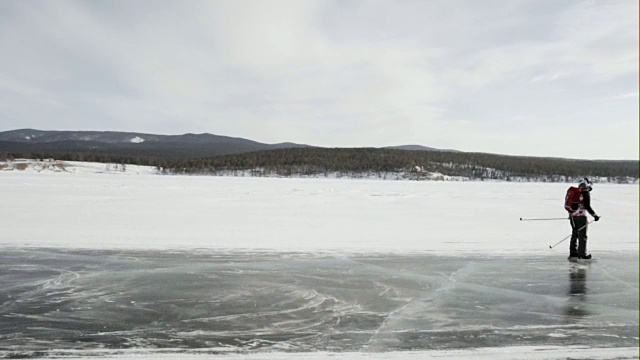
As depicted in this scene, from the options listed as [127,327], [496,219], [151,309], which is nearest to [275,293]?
[151,309]

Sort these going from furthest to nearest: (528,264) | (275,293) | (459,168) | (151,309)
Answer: (459,168), (528,264), (275,293), (151,309)

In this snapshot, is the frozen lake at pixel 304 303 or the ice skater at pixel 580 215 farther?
the ice skater at pixel 580 215

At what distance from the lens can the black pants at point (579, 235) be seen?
8.41 meters

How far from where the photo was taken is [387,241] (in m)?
10.2

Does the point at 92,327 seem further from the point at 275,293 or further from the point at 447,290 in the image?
the point at 447,290

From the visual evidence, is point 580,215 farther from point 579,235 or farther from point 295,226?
point 295,226

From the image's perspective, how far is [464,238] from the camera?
10.8 meters

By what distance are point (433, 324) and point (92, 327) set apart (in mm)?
3274

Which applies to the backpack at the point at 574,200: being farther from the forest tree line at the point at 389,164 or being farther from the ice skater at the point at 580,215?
the forest tree line at the point at 389,164

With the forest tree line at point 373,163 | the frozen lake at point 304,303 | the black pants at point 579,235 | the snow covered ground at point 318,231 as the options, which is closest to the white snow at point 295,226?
A: the snow covered ground at point 318,231

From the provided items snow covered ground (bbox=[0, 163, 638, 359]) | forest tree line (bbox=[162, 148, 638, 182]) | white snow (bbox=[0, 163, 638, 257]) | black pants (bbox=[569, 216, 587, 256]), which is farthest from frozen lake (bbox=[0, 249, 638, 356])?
forest tree line (bbox=[162, 148, 638, 182])

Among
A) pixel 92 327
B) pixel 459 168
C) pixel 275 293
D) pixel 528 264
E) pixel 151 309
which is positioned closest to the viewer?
pixel 92 327

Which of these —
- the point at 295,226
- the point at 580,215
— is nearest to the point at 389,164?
the point at 295,226

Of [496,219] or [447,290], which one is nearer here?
[447,290]
